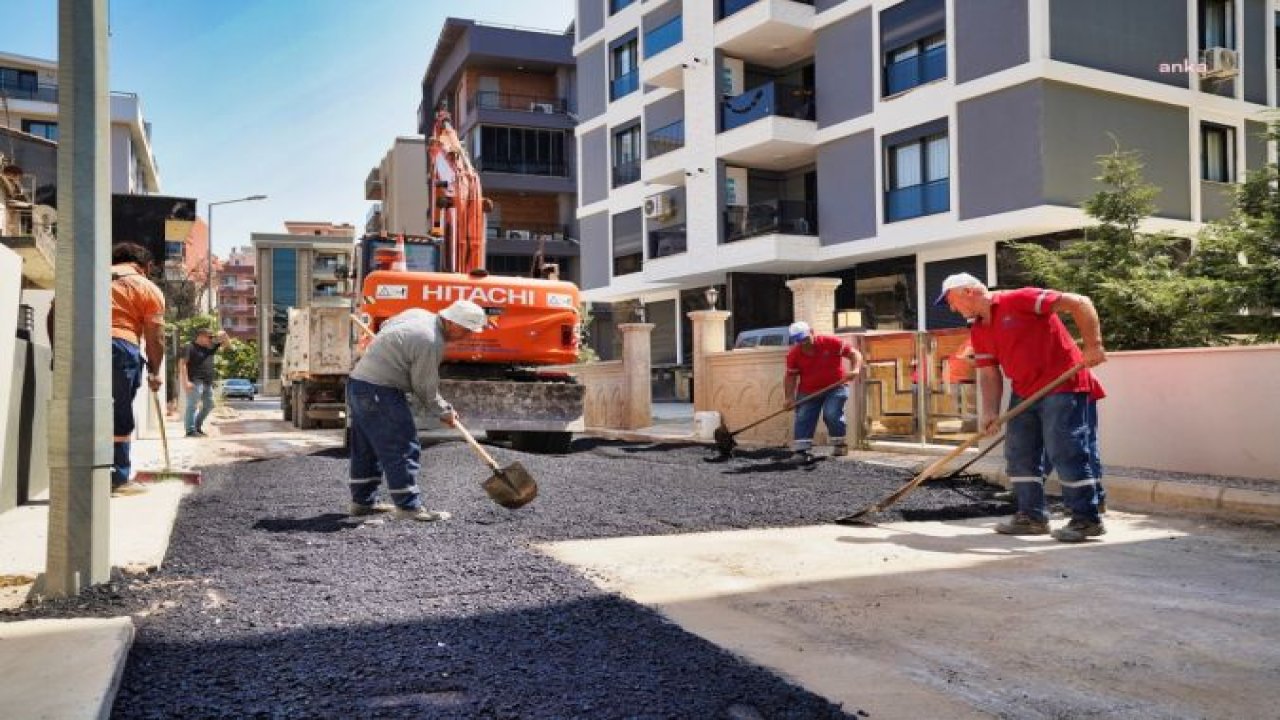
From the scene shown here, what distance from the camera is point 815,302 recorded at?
1165 cm

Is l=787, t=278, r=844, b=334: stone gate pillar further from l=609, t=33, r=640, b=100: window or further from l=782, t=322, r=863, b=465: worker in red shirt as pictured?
l=609, t=33, r=640, b=100: window

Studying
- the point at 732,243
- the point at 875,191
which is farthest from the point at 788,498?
the point at 732,243

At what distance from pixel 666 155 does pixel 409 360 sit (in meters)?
19.9

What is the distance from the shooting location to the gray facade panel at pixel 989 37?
17094 mm

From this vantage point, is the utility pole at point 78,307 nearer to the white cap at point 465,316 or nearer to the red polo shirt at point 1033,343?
the white cap at point 465,316

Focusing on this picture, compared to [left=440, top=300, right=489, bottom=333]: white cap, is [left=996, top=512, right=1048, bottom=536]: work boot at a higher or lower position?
lower

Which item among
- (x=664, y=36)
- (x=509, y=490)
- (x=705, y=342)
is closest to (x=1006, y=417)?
(x=509, y=490)

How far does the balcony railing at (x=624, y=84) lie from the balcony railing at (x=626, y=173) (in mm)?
2125

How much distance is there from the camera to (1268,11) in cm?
2050

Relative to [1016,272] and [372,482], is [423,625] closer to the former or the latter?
[372,482]

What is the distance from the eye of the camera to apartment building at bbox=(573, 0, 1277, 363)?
17328 millimetres

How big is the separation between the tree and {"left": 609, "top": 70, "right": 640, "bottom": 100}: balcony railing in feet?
58.0

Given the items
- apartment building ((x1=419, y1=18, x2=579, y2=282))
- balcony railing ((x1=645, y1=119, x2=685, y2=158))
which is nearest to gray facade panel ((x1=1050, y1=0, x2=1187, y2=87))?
balcony railing ((x1=645, y1=119, x2=685, y2=158))

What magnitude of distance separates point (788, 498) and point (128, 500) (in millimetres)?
4549
